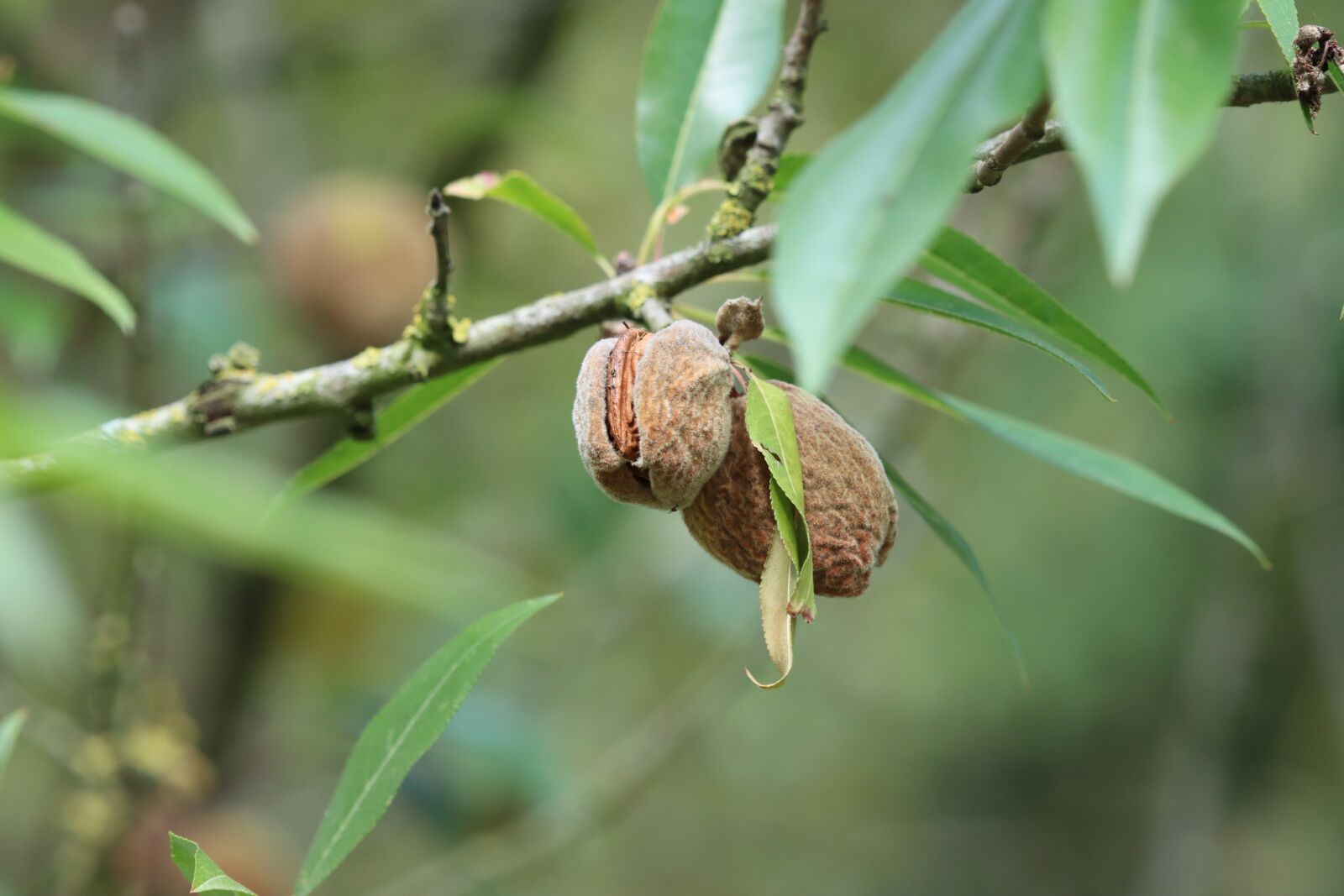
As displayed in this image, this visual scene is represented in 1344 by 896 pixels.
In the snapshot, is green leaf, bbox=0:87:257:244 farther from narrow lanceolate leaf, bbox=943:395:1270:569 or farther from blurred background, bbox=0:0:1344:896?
narrow lanceolate leaf, bbox=943:395:1270:569

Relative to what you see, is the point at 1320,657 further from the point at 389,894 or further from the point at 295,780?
the point at 295,780

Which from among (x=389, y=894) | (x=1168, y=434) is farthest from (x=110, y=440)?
(x=1168, y=434)

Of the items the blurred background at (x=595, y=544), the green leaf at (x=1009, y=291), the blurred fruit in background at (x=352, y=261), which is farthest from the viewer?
the blurred fruit in background at (x=352, y=261)

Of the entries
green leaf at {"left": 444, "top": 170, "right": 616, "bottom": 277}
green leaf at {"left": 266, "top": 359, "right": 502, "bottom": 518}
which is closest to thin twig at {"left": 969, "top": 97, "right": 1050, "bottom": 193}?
green leaf at {"left": 444, "top": 170, "right": 616, "bottom": 277}

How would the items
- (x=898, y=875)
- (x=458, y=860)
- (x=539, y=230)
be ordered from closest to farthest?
(x=458, y=860), (x=539, y=230), (x=898, y=875)

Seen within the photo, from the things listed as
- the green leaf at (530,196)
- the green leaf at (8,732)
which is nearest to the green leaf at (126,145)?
the green leaf at (530,196)

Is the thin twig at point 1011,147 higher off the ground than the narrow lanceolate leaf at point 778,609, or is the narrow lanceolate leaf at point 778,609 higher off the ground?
the thin twig at point 1011,147

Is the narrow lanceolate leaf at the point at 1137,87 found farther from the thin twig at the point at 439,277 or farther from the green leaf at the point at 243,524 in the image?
the thin twig at the point at 439,277
